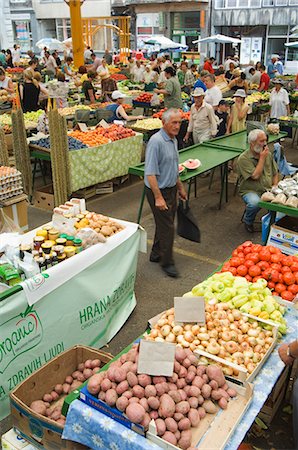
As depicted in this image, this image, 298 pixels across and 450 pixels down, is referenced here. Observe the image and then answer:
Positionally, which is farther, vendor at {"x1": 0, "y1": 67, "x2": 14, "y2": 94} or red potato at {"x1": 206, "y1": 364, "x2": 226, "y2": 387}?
vendor at {"x1": 0, "y1": 67, "x2": 14, "y2": 94}

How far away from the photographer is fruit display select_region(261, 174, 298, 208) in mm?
5441

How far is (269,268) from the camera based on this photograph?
4211mm

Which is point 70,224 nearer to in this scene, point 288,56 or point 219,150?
point 219,150

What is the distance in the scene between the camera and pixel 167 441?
8.13 feet

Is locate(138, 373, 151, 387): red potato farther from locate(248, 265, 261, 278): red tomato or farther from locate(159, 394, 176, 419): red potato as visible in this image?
locate(248, 265, 261, 278): red tomato

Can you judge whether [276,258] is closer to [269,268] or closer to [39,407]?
[269,268]

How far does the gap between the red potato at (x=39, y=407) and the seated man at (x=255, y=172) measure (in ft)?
14.9

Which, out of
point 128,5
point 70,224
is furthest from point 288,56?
point 70,224

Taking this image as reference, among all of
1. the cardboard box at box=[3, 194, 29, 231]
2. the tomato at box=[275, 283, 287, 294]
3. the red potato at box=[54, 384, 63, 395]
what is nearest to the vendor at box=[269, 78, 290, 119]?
the cardboard box at box=[3, 194, 29, 231]

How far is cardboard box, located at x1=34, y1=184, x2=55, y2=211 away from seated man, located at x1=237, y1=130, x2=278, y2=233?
326cm

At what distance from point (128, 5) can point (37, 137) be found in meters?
29.7

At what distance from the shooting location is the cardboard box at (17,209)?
6.57 meters

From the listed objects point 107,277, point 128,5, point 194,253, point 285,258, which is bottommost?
point 194,253

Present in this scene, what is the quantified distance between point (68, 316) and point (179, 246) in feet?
9.70
